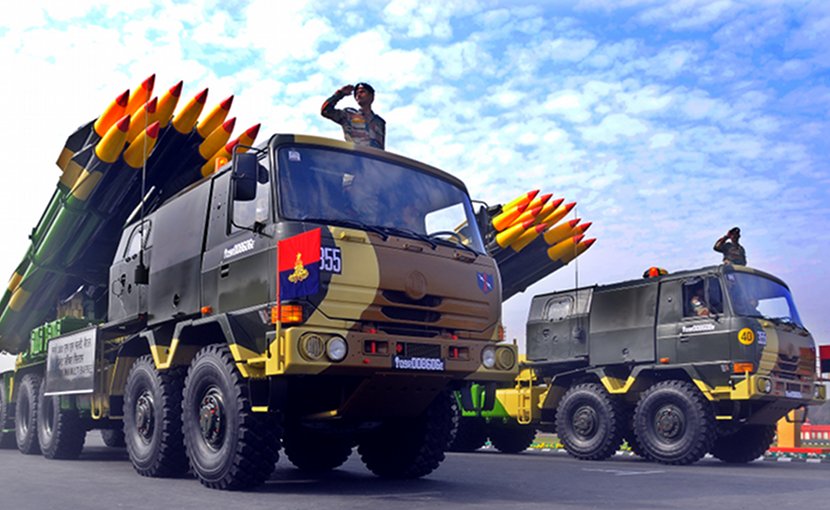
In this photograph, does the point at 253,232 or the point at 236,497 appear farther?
the point at 253,232

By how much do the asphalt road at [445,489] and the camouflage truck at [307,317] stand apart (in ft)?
1.19

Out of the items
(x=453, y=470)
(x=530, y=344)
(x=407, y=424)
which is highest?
(x=530, y=344)

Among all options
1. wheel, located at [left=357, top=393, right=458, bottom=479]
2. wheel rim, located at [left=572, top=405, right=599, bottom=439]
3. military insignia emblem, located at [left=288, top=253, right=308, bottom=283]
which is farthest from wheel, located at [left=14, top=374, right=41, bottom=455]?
wheel rim, located at [left=572, top=405, right=599, bottom=439]

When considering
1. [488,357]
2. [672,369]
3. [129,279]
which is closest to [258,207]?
[488,357]

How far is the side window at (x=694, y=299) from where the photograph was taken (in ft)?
37.0

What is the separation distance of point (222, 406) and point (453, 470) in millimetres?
3566

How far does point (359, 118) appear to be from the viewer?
26.7 feet

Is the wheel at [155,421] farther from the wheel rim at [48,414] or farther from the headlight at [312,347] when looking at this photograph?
the wheel rim at [48,414]

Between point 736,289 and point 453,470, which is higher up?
point 736,289

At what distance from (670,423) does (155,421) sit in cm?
674

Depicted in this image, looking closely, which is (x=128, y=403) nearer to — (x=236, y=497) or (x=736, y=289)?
(x=236, y=497)

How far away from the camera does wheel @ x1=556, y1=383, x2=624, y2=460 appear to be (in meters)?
12.0

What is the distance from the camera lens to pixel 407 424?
7785mm

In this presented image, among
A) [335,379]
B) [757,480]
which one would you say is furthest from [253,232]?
[757,480]
